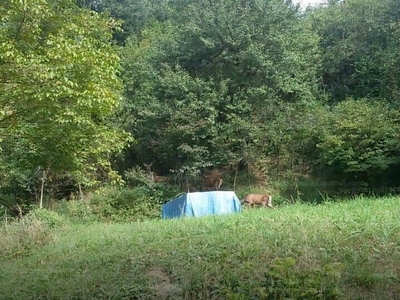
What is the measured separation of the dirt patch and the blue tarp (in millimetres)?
6059

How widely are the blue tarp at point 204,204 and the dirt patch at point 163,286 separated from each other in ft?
19.9

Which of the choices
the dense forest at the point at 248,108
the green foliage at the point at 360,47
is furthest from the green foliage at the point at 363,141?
the green foliage at the point at 360,47

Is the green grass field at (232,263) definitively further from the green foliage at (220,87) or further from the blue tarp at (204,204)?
the green foliage at (220,87)

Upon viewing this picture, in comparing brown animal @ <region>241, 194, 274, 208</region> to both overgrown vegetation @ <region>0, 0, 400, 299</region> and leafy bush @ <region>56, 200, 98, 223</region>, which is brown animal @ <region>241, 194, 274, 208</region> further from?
leafy bush @ <region>56, 200, 98, 223</region>

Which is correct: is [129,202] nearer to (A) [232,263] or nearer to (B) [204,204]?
(B) [204,204]

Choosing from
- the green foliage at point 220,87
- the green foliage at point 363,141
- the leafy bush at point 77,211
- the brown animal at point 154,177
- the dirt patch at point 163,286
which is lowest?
the leafy bush at point 77,211

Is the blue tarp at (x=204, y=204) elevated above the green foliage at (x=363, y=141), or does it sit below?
below

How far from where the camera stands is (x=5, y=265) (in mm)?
5984

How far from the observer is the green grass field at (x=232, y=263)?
372cm

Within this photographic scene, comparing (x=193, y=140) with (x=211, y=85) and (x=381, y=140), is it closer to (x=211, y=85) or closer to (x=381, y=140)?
(x=211, y=85)

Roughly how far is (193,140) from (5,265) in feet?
27.9

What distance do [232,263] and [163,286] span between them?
721 millimetres

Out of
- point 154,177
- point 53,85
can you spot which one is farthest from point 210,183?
point 53,85

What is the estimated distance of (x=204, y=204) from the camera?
1082cm
